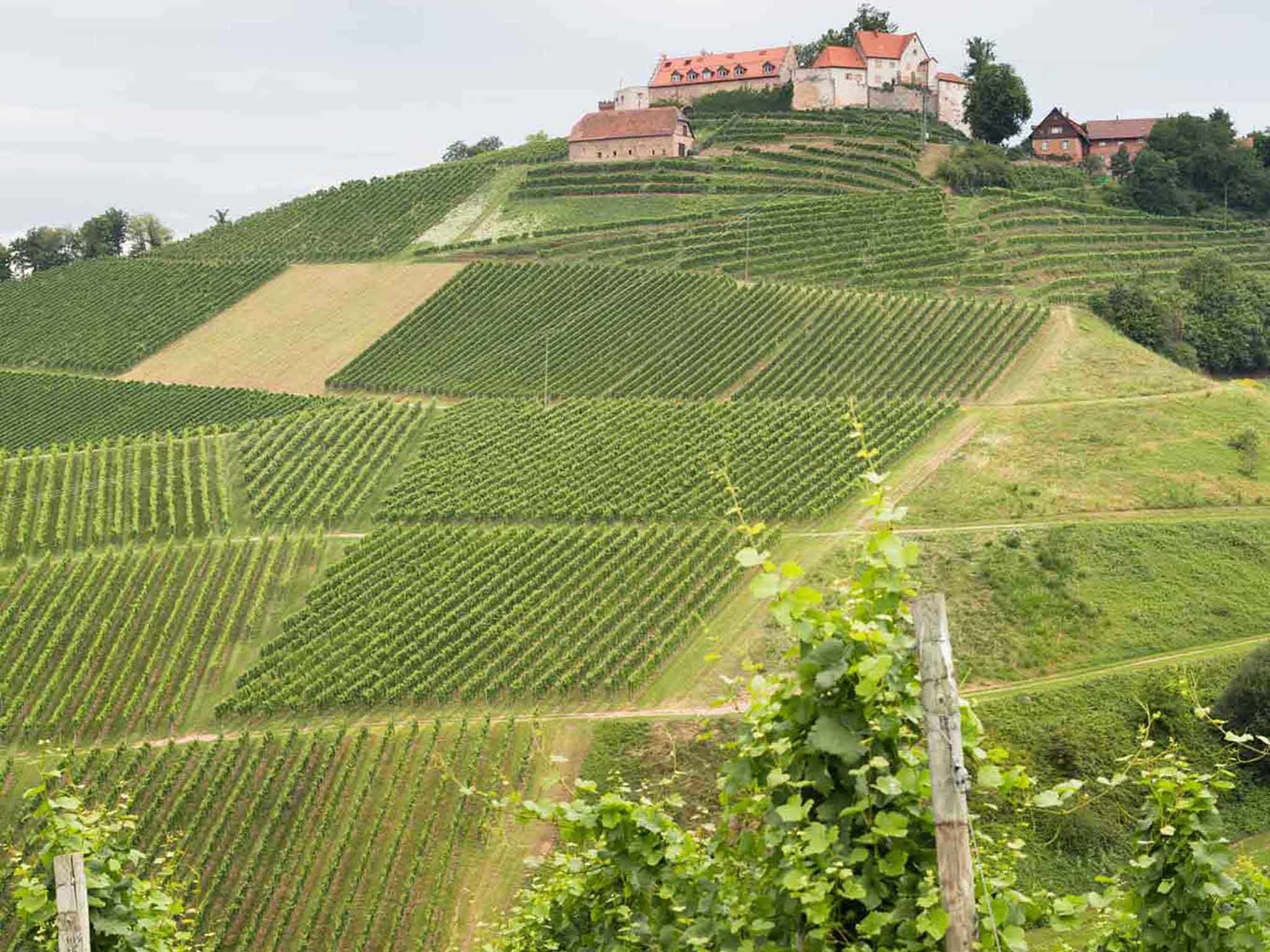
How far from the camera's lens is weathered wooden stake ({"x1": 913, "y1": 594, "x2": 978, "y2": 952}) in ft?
26.9

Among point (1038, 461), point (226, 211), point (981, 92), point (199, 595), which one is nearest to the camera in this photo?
point (199, 595)

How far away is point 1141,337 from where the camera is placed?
77.2 m

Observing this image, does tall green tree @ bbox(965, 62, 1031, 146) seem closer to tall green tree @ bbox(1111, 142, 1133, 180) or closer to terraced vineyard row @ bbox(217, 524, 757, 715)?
tall green tree @ bbox(1111, 142, 1133, 180)

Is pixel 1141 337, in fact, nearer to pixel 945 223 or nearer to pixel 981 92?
pixel 945 223

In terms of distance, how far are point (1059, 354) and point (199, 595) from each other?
44.5 m

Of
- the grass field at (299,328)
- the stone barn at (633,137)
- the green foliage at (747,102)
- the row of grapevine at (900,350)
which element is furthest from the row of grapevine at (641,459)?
the green foliage at (747,102)

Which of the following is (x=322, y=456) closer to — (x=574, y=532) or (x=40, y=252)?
(x=574, y=532)

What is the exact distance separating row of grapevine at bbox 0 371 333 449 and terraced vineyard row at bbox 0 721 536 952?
1269 inches

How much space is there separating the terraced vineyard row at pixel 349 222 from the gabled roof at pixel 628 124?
8559 millimetres

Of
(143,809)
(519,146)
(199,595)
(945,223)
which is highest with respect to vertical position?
(519,146)

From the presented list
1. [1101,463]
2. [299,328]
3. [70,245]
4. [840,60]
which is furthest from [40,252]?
[1101,463]

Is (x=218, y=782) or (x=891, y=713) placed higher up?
(x=891, y=713)

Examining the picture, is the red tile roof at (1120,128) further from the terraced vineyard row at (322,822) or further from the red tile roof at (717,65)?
the terraced vineyard row at (322,822)

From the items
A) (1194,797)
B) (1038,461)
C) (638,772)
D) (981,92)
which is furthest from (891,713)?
(981,92)
